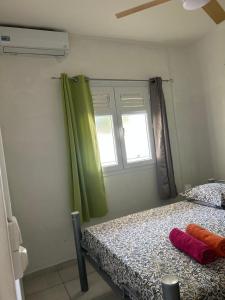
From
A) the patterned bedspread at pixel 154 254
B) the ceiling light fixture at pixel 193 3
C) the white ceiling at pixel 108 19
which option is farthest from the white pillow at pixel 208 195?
the white ceiling at pixel 108 19

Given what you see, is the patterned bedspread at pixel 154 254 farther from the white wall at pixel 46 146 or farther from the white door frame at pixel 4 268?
the white door frame at pixel 4 268

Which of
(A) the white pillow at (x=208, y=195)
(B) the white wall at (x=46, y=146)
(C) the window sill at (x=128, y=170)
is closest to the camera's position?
(A) the white pillow at (x=208, y=195)

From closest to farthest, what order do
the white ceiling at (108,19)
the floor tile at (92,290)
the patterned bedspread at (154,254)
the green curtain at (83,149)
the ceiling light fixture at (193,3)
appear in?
the patterned bedspread at (154,254), the ceiling light fixture at (193,3), the floor tile at (92,290), the white ceiling at (108,19), the green curtain at (83,149)

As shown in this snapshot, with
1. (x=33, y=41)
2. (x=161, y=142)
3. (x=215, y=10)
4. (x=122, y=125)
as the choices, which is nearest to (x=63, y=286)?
(x=122, y=125)

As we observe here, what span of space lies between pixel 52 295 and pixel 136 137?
204cm

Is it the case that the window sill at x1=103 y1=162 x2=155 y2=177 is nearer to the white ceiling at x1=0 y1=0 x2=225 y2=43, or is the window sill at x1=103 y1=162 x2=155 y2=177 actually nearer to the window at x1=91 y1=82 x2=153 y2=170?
the window at x1=91 y1=82 x2=153 y2=170

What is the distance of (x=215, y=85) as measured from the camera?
136 inches

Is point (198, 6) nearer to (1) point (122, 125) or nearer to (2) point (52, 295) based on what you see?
(1) point (122, 125)

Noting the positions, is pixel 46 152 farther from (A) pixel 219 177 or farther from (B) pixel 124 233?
(A) pixel 219 177

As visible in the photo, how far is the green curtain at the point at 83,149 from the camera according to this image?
2.82 m

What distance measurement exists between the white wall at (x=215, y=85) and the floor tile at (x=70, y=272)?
2301 millimetres

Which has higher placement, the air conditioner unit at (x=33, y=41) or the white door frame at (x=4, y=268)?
the air conditioner unit at (x=33, y=41)

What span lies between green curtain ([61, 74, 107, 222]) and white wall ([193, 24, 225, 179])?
1.76 metres

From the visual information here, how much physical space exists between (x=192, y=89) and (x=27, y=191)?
270cm
